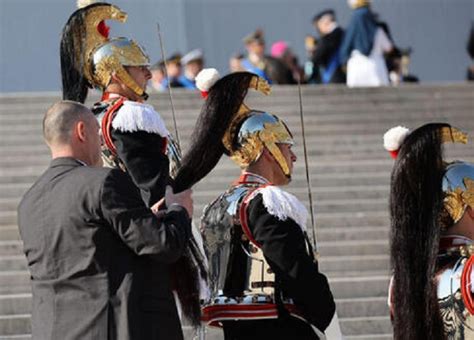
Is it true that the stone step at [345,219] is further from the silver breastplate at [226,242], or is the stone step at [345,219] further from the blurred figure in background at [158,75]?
the silver breastplate at [226,242]

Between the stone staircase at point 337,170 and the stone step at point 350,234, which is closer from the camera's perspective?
the stone staircase at point 337,170

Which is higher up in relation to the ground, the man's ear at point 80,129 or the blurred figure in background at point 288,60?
the blurred figure in background at point 288,60

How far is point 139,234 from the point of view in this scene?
622 cm

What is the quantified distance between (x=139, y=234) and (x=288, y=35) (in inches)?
623

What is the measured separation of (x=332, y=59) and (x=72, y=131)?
11801 millimetres

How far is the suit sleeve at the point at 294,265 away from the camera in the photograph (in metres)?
6.77

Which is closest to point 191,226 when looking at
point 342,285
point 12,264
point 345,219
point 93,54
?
point 93,54

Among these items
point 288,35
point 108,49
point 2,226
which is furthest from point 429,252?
point 288,35

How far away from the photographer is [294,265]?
6.77 metres

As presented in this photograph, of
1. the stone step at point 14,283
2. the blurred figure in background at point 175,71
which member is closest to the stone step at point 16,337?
the stone step at point 14,283

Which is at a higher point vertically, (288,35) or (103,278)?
(288,35)

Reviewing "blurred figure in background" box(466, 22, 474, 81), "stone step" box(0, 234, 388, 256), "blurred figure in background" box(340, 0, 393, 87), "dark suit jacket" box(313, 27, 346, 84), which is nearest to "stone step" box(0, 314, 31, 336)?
"stone step" box(0, 234, 388, 256)

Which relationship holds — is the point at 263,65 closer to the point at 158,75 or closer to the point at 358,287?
the point at 158,75

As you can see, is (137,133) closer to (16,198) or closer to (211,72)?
(211,72)
